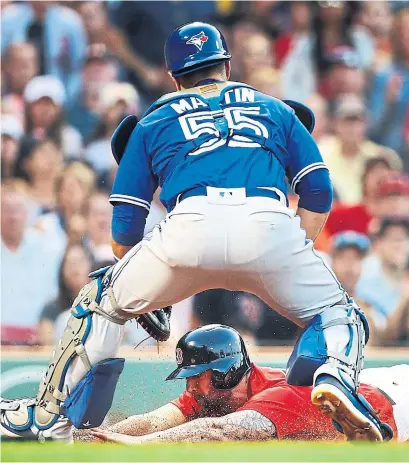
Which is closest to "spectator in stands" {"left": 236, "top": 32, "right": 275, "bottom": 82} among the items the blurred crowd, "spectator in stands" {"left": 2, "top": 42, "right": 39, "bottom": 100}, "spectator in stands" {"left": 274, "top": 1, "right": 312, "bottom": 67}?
the blurred crowd

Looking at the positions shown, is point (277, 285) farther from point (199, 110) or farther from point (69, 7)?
point (69, 7)

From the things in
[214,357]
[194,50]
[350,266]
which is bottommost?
[350,266]

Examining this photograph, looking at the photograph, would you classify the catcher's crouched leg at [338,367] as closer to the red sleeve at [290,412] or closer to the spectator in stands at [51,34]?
the red sleeve at [290,412]

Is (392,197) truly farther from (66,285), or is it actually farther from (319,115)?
(66,285)

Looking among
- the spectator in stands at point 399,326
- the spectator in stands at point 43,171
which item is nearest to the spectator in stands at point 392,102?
the spectator in stands at point 399,326

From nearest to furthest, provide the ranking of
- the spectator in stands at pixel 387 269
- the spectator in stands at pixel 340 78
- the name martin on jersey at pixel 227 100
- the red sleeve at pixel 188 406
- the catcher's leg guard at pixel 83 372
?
the name martin on jersey at pixel 227 100, the catcher's leg guard at pixel 83 372, the red sleeve at pixel 188 406, the spectator in stands at pixel 387 269, the spectator in stands at pixel 340 78

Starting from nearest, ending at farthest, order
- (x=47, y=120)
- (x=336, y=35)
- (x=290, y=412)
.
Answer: (x=290, y=412) → (x=47, y=120) → (x=336, y=35)

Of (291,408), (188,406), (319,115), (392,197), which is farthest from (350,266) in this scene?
(291,408)
